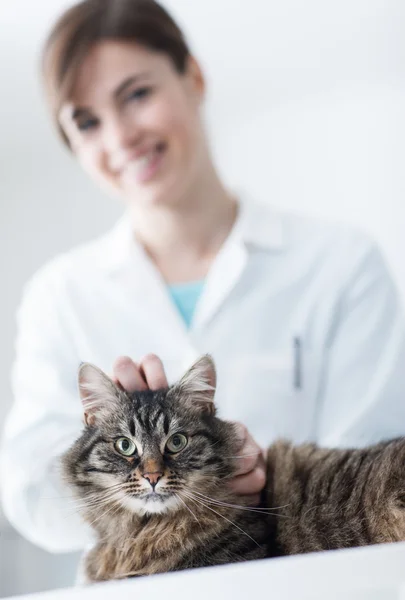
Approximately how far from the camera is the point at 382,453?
0.64 metres

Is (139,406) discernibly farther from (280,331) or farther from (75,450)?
(280,331)

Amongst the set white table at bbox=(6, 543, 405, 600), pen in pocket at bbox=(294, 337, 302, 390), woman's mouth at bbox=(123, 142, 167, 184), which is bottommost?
white table at bbox=(6, 543, 405, 600)

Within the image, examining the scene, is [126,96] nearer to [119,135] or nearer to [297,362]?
[119,135]

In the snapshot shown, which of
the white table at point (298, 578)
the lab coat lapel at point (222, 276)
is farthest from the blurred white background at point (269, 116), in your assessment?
the white table at point (298, 578)

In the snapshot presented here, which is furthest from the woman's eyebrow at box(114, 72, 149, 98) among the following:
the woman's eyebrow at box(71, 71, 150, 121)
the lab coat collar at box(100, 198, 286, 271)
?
the lab coat collar at box(100, 198, 286, 271)

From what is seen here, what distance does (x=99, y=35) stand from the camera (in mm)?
732

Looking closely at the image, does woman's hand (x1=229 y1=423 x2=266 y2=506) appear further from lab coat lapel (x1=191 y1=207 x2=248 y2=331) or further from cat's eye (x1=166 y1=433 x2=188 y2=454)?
lab coat lapel (x1=191 y1=207 x2=248 y2=331)

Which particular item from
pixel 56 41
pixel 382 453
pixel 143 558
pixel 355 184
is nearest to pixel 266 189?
pixel 355 184

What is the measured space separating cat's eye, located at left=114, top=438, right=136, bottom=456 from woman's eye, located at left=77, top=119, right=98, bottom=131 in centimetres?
39

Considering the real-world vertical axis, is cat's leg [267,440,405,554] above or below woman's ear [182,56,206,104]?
below

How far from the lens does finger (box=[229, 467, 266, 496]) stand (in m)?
0.60

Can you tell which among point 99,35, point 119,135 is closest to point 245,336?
point 119,135

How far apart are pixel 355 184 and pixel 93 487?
1.95ft

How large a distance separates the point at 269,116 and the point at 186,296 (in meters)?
0.36
